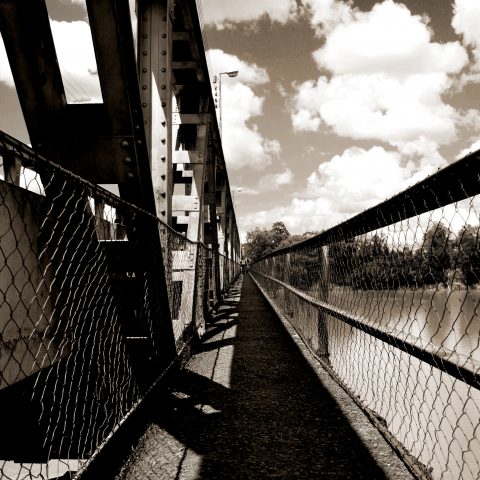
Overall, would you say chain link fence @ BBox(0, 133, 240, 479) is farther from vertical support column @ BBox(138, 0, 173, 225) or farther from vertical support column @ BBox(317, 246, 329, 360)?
vertical support column @ BBox(317, 246, 329, 360)

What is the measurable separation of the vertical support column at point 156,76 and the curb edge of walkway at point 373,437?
2283 mm

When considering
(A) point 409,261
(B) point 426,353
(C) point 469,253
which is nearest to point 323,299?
(A) point 409,261

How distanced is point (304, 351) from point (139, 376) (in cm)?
240

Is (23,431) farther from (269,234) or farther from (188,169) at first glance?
(269,234)

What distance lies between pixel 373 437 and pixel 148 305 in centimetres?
171

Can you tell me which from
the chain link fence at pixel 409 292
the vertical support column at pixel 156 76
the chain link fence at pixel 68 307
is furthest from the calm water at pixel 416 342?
the vertical support column at pixel 156 76

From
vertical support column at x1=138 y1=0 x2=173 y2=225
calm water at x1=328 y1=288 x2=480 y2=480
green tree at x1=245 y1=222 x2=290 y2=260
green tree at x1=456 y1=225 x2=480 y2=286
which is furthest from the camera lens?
green tree at x1=245 y1=222 x2=290 y2=260

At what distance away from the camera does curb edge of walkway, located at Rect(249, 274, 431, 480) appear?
2.16 meters

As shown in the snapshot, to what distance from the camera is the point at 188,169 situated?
25.0 ft

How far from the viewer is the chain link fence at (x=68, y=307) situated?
1803mm

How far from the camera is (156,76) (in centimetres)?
370

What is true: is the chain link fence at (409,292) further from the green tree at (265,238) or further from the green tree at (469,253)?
the green tree at (265,238)

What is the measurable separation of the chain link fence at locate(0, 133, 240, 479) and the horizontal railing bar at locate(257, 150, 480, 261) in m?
1.41

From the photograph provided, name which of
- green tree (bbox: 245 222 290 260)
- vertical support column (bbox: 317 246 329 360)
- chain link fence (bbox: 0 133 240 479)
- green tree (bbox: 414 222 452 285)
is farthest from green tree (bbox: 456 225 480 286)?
green tree (bbox: 245 222 290 260)
